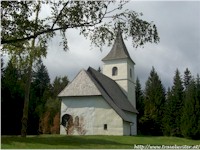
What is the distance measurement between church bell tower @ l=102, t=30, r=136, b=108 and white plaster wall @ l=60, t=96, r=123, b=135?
12.0 meters

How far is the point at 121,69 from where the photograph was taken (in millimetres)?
45656

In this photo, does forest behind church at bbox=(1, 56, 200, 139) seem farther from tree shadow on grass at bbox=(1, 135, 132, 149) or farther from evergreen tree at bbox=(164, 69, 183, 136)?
tree shadow on grass at bbox=(1, 135, 132, 149)

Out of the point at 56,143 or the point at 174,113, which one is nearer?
the point at 56,143

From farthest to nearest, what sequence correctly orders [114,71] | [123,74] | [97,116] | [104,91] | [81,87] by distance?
[114,71] → [123,74] → [104,91] → [81,87] → [97,116]

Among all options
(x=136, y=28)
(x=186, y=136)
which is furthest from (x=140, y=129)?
(x=136, y=28)

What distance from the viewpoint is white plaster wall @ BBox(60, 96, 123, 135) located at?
3272 cm

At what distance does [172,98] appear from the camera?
50031mm

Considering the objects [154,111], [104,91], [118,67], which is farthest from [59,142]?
[154,111]

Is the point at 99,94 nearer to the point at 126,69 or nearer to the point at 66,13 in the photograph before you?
the point at 126,69

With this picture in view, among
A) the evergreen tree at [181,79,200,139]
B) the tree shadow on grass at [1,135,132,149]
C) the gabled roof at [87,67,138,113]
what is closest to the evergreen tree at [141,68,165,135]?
the evergreen tree at [181,79,200,139]

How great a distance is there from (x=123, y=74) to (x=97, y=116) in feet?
44.4

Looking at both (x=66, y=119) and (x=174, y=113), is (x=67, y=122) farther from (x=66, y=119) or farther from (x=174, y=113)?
(x=174, y=113)

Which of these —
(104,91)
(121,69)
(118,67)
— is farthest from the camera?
(118,67)

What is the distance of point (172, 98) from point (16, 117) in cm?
2566
